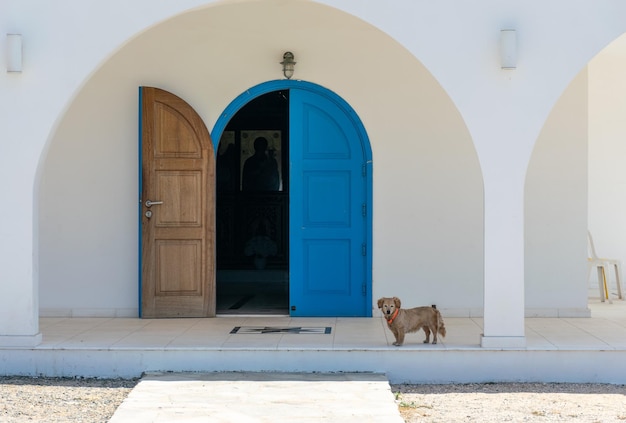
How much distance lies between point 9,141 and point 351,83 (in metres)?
3.29

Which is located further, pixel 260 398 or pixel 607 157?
pixel 607 157

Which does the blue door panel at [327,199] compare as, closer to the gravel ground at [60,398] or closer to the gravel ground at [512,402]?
the gravel ground at [512,402]

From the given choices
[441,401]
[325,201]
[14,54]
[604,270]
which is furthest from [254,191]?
[441,401]

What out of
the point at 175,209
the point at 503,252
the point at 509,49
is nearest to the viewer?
the point at 509,49

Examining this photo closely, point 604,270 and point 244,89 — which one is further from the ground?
point 244,89

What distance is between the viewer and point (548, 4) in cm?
721

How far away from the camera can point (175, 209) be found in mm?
8969

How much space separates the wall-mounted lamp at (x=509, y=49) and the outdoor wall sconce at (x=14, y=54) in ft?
12.3

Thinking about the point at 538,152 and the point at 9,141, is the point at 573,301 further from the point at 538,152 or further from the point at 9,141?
the point at 9,141

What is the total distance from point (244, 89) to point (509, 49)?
287 cm

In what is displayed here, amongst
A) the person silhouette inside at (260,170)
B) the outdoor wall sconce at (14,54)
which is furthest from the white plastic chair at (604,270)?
the outdoor wall sconce at (14,54)

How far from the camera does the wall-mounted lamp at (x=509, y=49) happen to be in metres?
7.12

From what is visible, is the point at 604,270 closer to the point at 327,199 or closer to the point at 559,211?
the point at 559,211

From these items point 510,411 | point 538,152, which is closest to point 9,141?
point 510,411
